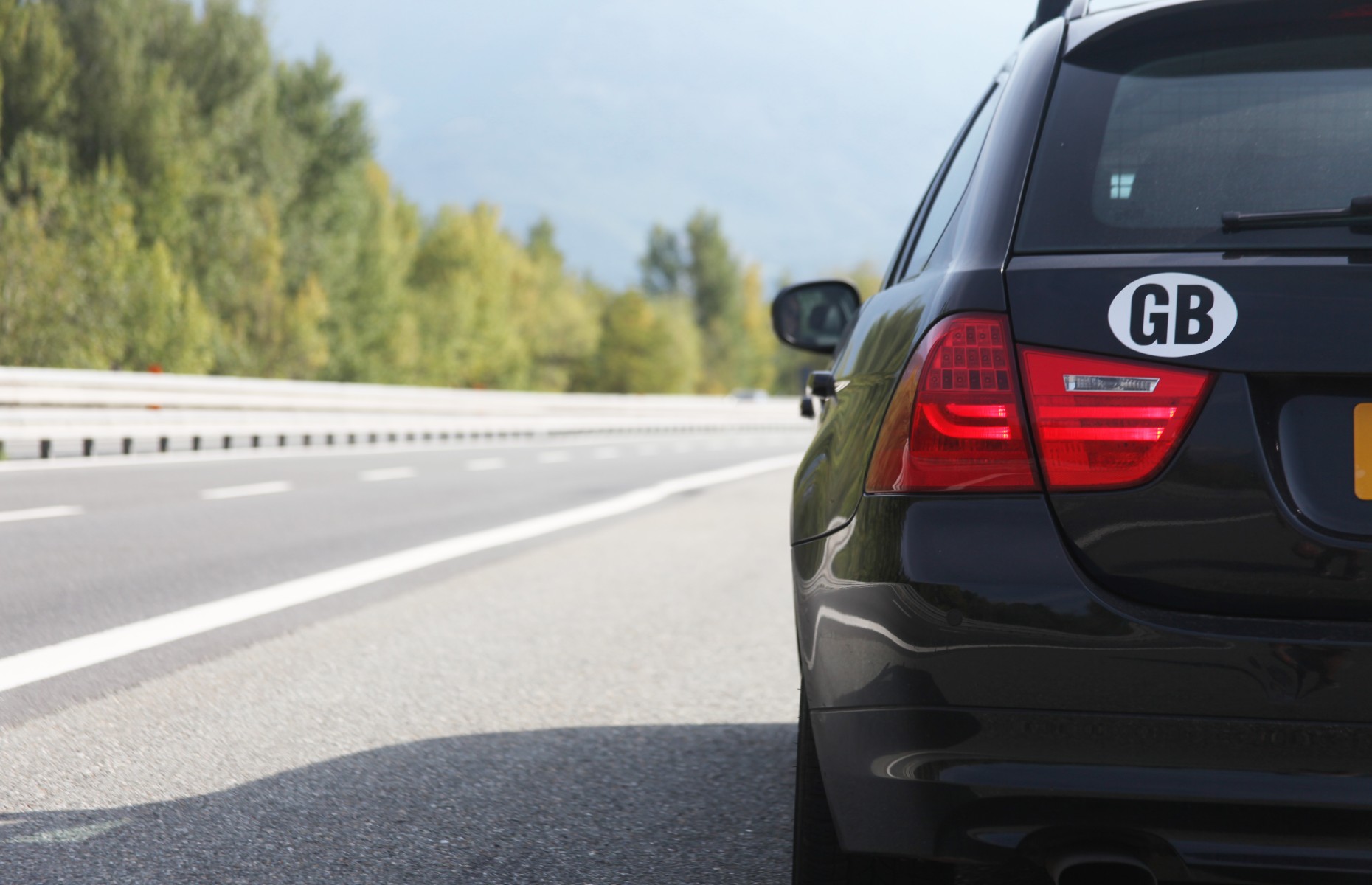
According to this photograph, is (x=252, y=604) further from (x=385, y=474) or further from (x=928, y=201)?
(x=385, y=474)

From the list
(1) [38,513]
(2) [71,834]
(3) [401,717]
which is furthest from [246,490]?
(2) [71,834]

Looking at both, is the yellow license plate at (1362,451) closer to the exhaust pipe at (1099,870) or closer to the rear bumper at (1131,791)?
the rear bumper at (1131,791)

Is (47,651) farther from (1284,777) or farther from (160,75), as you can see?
(160,75)

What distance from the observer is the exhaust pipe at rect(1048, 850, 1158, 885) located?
6.64 feet

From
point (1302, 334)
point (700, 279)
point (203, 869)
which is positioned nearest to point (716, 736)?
point (203, 869)

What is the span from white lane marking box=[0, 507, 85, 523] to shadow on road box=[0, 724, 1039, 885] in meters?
6.26

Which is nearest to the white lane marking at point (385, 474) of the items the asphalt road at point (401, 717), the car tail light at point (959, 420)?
the asphalt road at point (401, 717)

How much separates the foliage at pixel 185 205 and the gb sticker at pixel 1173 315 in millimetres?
33474

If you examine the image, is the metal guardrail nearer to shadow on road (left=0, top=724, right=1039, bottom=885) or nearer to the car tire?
shadow on road (left=0, top=724, right=1039, bottom=885)

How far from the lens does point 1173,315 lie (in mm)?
2055

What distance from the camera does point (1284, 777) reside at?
76.9 inches

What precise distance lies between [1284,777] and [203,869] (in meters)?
2.16

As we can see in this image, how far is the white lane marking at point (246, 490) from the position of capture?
38.1ft

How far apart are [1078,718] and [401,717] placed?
2.96 m
